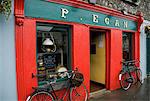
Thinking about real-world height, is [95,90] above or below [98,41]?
below

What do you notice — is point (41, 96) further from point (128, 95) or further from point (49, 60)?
point (128, 95)

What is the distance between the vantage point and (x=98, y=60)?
8.62 m

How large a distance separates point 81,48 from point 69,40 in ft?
1.61

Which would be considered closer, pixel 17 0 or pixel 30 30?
pixel 17 0

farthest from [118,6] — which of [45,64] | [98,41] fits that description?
[45,64]

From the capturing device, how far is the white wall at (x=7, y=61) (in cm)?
475

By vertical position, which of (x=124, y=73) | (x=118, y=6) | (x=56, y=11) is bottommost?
(x=124, y=73)

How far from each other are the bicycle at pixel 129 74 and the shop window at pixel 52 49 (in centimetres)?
296

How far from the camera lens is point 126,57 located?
9.70 meters

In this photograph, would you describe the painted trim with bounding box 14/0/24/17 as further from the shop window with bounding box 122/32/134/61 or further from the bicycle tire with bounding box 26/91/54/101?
the shop window with bounding box 122/32/134/61

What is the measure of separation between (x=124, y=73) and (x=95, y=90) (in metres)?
1.55

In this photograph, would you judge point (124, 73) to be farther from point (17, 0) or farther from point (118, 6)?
point (17, 0)

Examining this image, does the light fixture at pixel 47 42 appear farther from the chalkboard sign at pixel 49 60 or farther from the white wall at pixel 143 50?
the white wall at pixel 143 50

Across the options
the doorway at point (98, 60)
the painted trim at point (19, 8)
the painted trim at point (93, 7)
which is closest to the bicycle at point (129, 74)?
the doorway at point (98, 60)
